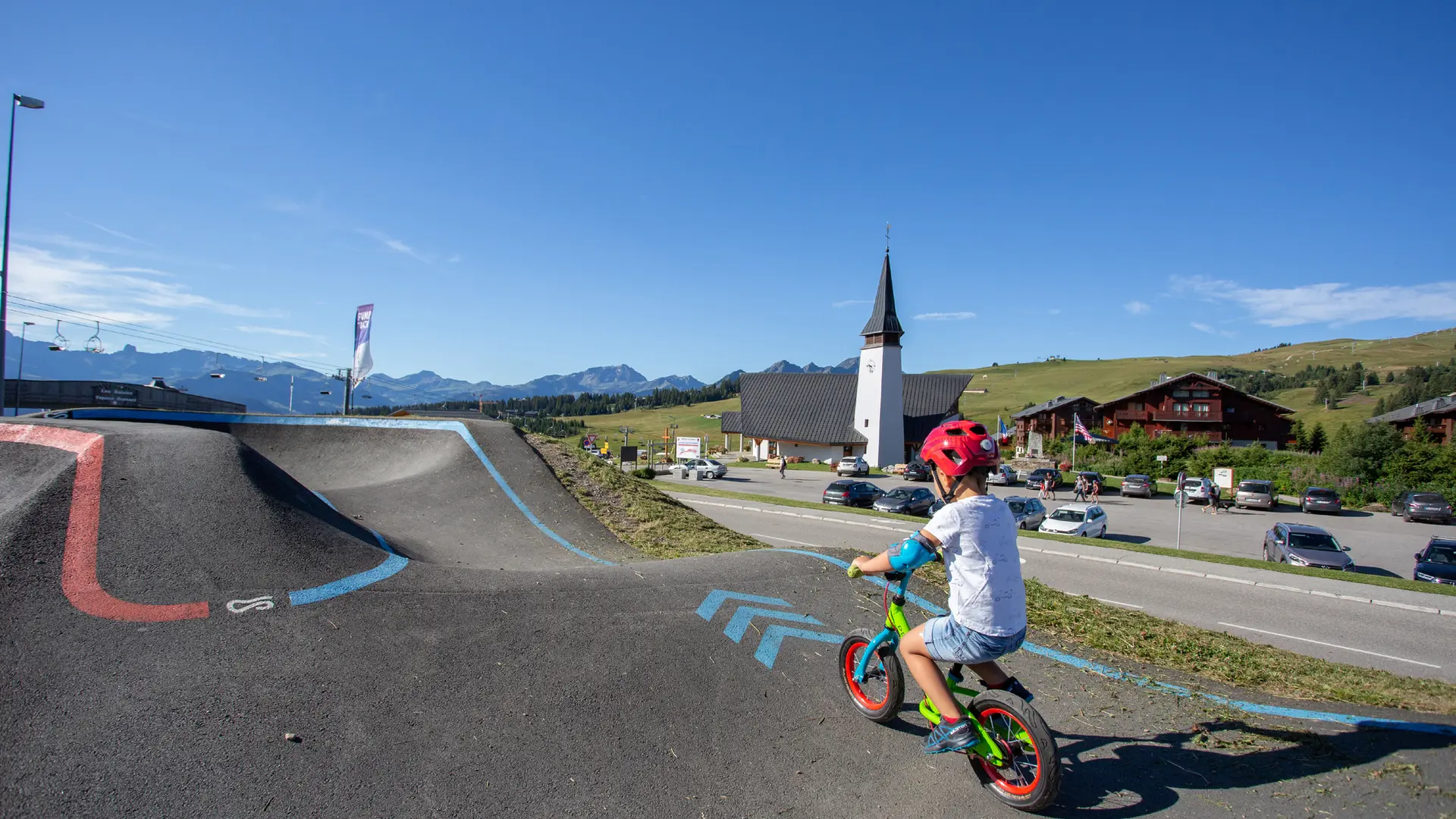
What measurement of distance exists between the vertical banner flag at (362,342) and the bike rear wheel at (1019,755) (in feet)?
93.0

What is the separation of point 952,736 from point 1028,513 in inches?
1006

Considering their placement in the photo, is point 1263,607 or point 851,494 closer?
point 1263,607

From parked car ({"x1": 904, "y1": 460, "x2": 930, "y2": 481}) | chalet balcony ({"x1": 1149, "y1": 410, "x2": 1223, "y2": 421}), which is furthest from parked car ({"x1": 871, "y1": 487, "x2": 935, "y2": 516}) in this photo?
chalet balcony ({"x1": 1149, "y1": 410, "x2": 1223, "y2": 421})

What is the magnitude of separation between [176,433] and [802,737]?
10.0m

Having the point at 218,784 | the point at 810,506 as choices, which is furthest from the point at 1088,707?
the point at 810,506

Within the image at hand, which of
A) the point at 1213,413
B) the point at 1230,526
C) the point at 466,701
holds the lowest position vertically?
the point at 1230,526

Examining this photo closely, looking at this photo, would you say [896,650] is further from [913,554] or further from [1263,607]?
[1263,607]

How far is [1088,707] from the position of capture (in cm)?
515

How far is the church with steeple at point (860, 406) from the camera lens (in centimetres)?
6356

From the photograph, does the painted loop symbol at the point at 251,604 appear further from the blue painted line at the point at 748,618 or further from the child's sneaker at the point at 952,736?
the child's sneaker at the point at 952,736

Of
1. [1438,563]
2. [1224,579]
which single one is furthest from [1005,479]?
[1224,579]

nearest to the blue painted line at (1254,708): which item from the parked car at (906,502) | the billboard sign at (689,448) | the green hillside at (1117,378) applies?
the parked car at (906,502)

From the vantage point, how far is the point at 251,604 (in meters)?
5.24

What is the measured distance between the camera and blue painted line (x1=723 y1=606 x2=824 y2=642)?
19.4ft
